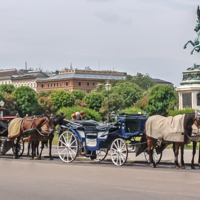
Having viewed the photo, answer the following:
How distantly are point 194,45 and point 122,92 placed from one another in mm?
66282

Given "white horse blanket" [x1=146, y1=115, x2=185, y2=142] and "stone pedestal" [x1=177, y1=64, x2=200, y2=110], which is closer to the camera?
"white horse blanket" [x1=146, y1=115, x2=185, y2=142]

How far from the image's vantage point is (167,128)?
1692cm

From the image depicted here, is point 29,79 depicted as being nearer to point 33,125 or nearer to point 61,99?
point 61,99

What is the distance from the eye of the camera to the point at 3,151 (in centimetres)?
2314

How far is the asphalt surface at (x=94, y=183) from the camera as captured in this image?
11047 millimetres

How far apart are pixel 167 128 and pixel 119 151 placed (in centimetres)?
169

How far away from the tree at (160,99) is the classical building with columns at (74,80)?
74020 mm

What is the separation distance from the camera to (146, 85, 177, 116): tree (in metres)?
91.9

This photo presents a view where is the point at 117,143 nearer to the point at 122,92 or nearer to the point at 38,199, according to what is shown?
the point at 38,199

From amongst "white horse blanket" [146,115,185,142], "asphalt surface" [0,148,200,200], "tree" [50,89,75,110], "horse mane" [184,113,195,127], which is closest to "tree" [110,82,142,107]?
"tree" [50,89,75,110]

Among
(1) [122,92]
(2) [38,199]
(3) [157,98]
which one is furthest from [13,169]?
(1) [122,92]

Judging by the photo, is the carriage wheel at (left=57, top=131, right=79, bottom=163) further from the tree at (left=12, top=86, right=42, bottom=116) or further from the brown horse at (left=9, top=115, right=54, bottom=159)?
the tree at (left=12, top=86, right=42, bottom=116)

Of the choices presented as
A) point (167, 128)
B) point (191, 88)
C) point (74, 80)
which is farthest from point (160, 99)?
point (167, 128)

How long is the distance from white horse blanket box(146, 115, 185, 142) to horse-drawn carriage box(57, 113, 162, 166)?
73 centimetres
